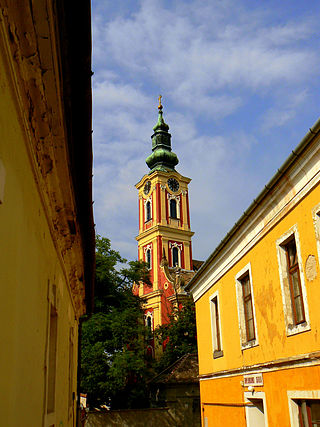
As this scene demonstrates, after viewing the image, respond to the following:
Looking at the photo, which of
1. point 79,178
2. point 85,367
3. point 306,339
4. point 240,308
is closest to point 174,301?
point 85,367

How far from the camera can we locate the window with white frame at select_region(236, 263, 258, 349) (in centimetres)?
1045

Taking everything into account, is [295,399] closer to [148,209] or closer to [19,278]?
[19,278]

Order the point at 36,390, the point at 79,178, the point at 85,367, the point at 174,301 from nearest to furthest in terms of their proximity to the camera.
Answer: the point at 36,390
the point at 79,178
the point at 85,367
the point at 174,301

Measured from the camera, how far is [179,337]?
114 feet

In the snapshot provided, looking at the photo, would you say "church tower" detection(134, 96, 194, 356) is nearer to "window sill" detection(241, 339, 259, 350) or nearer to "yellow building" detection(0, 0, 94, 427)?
"window sill" detection(241, 339, 259, 350)

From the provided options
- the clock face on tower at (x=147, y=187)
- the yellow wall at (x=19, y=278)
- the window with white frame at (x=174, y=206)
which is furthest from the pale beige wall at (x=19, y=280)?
the clock face on tower at (x=147, y=187)

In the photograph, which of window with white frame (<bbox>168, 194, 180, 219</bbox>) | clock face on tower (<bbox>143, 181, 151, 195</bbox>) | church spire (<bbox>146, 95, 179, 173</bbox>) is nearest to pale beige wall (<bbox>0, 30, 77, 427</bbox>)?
window with white frame (<bbox>168, 194, 180, 219</bbox>)

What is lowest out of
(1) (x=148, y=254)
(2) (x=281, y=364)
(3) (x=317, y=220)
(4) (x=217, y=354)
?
(2) (x=281, y=364)

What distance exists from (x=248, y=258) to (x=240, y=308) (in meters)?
1.40

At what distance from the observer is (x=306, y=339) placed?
24.6ft

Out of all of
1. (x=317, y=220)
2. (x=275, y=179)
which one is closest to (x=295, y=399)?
(x=317, y=220)

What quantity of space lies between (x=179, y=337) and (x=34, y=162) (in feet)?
108

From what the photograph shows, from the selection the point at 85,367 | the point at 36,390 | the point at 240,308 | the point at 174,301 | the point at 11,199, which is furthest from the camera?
the point at 174,301

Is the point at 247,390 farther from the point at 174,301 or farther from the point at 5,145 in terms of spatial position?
the point at 174,301
